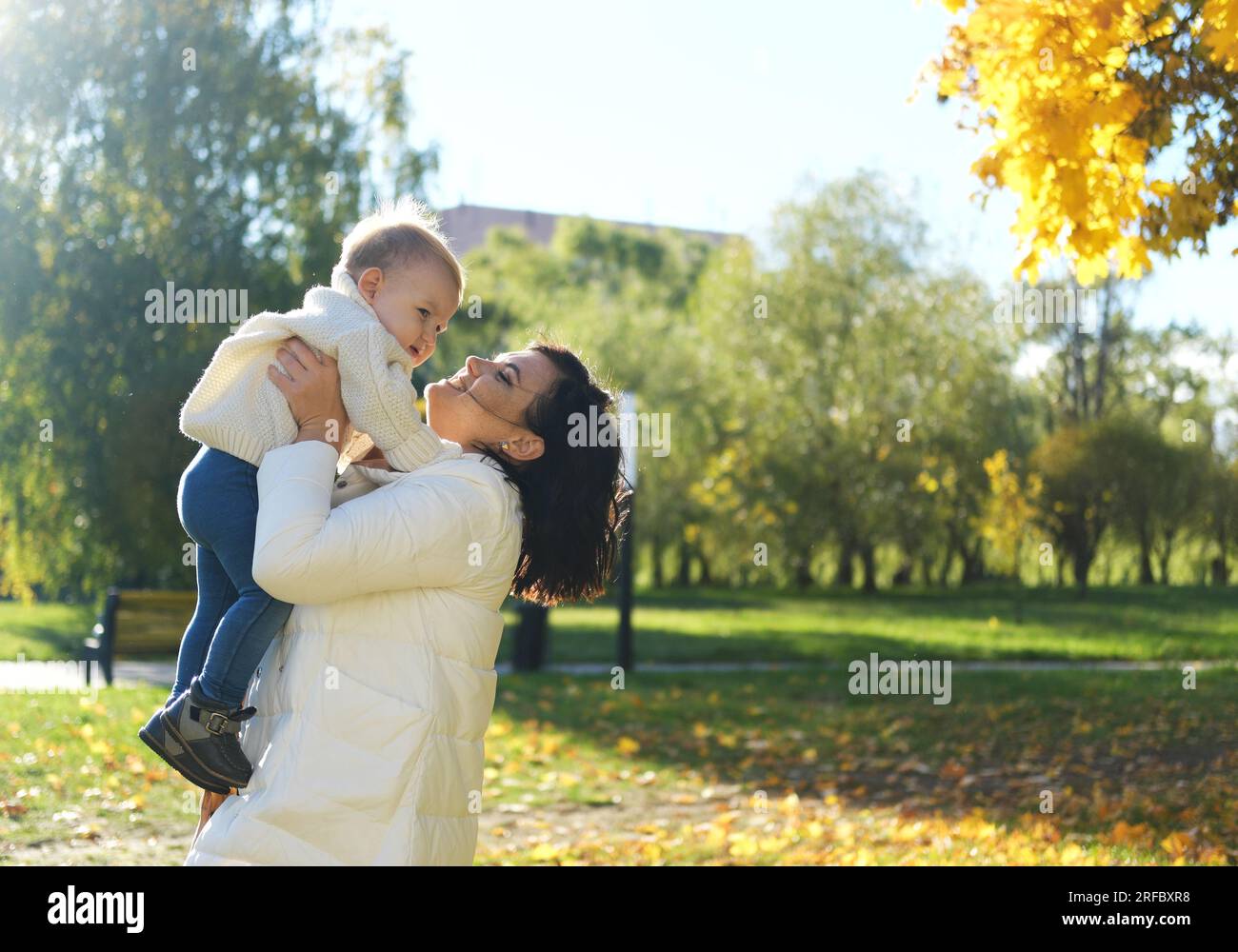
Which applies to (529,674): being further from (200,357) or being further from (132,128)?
(132,128)

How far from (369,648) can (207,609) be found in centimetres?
49

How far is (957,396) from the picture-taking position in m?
27.8

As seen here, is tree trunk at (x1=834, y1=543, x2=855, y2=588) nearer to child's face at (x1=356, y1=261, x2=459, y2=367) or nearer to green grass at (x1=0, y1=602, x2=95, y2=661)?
green grass at (x1=0, y1=602, x2=95, y2=661)

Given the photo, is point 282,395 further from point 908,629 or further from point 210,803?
point 908,629

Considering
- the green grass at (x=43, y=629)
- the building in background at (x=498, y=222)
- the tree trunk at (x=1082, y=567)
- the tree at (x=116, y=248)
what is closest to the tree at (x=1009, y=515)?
the tree trunk at (x=1082, y=567)

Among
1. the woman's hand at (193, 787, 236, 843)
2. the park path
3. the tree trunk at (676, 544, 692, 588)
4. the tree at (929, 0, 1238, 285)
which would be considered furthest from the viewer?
the tree trunk at (676, 544, 692, 588)

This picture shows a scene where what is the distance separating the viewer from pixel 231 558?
252 centimetres

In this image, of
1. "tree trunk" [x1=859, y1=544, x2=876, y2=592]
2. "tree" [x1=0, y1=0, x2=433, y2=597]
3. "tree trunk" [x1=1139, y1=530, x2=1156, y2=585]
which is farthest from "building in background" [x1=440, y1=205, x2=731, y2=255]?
"tree" [x1=0, y1=0, x2=433, y2=597]

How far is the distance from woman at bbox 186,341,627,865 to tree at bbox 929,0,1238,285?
11.8ft

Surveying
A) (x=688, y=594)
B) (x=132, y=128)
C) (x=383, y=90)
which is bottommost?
(x=688, y=594)

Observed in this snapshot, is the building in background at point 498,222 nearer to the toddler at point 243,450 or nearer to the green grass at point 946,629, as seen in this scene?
the green grass at point 946,629

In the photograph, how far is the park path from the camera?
46.8 ft

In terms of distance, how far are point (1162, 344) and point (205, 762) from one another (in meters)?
25.9
